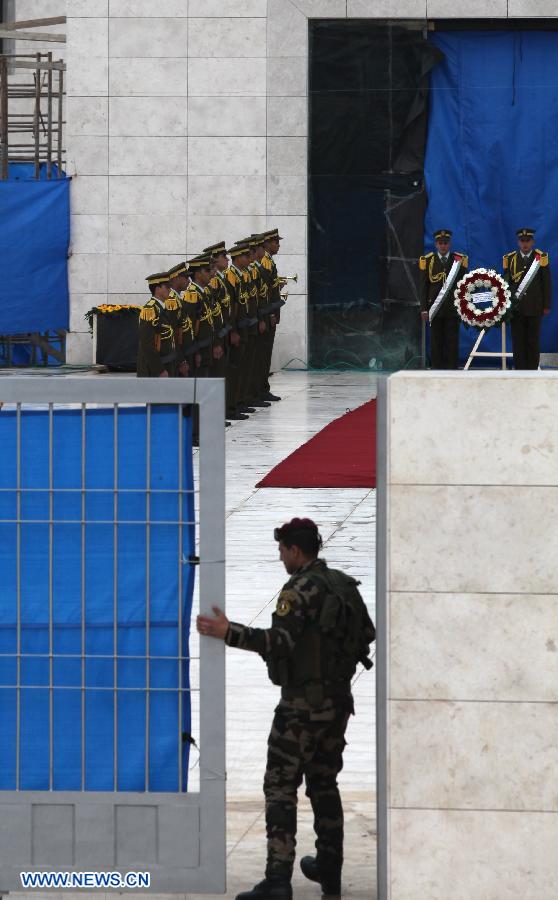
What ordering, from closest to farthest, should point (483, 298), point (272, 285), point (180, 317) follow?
point (180, 317) → point (272, 285) → point (483, 298)

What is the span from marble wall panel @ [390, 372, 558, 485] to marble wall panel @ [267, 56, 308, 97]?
68.3 ft

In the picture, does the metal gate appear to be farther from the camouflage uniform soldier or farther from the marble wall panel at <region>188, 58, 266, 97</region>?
the marble wall panel at <region>188, 58, 266, 97</region>

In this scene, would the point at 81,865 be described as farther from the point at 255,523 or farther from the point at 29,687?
the point at 255,523

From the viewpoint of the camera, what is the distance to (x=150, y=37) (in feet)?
84.1

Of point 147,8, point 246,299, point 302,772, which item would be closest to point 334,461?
point 246,299

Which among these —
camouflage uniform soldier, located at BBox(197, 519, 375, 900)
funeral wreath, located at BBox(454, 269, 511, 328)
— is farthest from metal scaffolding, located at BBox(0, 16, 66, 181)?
camouflage uniform soldier, located at BBox(197, 519, 375, 900)

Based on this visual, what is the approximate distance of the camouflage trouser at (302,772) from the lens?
592cm

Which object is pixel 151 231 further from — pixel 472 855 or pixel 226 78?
pixel 472 855

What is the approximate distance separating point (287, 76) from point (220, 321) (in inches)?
318

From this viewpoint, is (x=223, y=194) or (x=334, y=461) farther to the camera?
(x=223, y=194)

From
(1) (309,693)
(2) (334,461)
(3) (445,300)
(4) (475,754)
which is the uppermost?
(3) (445,300)

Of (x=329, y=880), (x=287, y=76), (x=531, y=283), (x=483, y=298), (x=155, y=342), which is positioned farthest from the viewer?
(x=287, y=76)

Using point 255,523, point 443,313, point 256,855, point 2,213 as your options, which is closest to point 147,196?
point 2,213

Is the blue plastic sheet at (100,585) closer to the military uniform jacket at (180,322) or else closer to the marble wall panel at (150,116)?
the military uniform jacket at (180,322)
